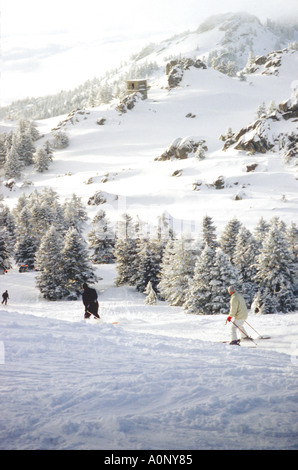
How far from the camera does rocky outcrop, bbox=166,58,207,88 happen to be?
10944cm

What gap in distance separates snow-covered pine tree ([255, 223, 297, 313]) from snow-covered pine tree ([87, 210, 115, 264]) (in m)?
23.5

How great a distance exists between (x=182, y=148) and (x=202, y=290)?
50571 mm

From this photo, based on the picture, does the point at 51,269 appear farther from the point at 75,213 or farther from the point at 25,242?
the point at 75,213

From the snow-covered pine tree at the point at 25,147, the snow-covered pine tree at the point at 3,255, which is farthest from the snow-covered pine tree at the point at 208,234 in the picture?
the snow-covered pine tree at the point at 25,147

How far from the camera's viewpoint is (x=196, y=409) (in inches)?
206

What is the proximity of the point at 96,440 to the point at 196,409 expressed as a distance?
1.60 m

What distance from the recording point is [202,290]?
2270 cm

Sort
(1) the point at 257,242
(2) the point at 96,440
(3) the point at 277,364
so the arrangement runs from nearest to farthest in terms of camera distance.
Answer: (2) the point at 96,440, (3) the point at 277,364, (1) the point at 257,242

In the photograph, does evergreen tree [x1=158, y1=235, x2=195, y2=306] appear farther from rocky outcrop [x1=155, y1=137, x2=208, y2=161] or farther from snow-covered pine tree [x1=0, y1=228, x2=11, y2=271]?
rocky outcrop [x1=155, y1=137, x2=208, y2=161]

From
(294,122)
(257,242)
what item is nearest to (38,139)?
(294,122)

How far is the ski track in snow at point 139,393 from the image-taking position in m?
4.55

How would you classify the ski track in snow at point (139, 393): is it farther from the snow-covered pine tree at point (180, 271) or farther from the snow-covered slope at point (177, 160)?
the snow-covered slope at point (177, 160)

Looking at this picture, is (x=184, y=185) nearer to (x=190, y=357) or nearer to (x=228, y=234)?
(x=228, y=234)

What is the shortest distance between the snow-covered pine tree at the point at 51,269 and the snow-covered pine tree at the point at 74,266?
0.41 meters
